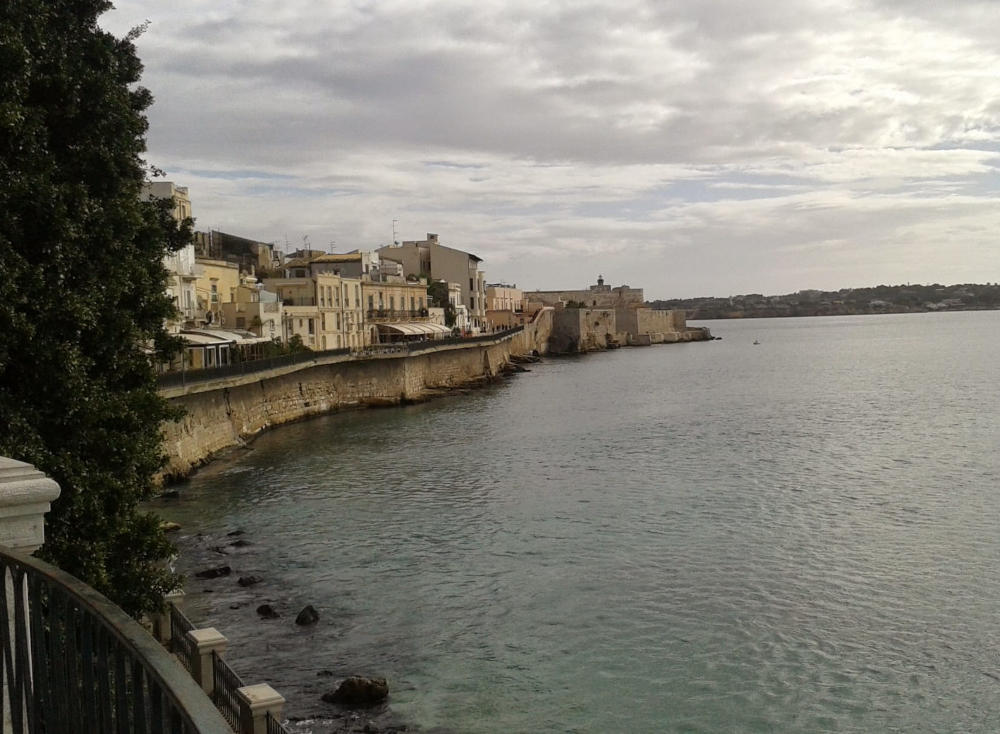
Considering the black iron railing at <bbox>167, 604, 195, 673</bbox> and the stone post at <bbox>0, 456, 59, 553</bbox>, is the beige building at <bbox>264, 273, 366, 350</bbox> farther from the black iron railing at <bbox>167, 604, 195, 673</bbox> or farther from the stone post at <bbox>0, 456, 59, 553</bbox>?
the stone post at <bbox>0, 456, 59, 553</bbox>

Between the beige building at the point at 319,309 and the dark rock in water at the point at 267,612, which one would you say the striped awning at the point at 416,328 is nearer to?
the beige building at the point at 319,309

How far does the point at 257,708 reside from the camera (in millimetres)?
10680

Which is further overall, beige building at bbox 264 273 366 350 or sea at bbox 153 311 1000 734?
beige building at bbox 264 273 366 350

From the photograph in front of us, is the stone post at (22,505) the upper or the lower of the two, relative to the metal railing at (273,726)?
→ upper

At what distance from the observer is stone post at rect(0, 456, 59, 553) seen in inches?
190

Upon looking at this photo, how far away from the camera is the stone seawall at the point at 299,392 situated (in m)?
35.1

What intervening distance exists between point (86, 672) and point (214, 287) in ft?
184

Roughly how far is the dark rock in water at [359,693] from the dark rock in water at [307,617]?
11.0 ft

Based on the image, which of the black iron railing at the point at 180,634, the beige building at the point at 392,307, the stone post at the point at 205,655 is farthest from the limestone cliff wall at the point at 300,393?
the stone post at the point at 205,655

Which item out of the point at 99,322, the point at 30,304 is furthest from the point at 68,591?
the point at 99,322

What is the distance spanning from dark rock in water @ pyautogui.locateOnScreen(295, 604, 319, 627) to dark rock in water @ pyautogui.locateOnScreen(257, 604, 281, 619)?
516mm

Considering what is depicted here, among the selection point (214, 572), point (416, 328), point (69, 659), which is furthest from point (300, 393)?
point (69, 659)

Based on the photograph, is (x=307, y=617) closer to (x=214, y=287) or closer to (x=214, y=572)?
(x=214, y=572)

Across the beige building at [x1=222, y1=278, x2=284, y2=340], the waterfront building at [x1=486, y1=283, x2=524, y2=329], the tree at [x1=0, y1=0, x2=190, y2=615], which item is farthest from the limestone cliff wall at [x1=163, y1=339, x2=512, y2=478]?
the waterfront building at [x1=486, y1=283, x2=524, y2=329]
